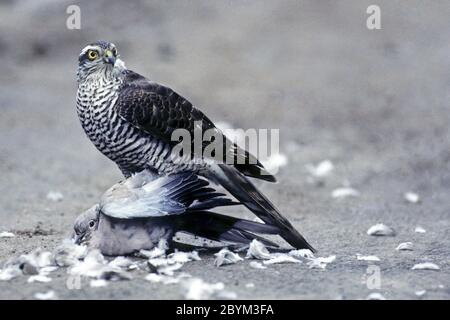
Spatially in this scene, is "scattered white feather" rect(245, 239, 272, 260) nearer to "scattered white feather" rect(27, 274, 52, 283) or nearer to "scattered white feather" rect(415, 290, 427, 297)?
"scattered white feather" rect(415, 290, 427, 297)

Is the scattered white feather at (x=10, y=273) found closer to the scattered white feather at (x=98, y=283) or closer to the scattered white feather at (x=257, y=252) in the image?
the scattered white feather at (x=98, y=283)

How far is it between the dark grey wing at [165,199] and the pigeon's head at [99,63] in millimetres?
752

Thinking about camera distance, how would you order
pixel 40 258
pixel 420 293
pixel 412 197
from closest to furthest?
1. pixel 420 293
2. pixel 40 258
3. pixel 412 197

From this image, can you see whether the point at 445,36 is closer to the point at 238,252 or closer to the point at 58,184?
the point at 58,184

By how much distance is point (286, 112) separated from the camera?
10.8 meters

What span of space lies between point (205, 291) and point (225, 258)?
622 mm

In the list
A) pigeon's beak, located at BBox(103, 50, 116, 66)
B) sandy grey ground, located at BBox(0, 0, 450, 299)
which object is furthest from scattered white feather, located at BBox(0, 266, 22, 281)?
pigeon's beak, located at BBox(103, 50, 116, 66)

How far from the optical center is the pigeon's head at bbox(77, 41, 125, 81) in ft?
17.4

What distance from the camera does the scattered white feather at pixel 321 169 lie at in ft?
28.5

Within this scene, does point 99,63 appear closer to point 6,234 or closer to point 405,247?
point 6,234

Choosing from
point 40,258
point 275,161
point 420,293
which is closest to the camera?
point 420,293

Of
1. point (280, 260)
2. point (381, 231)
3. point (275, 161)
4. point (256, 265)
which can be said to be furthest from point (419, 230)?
point (275, 161)

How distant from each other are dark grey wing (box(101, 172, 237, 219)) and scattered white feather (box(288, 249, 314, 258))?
506 mm

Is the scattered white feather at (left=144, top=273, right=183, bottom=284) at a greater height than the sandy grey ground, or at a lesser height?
lesser
